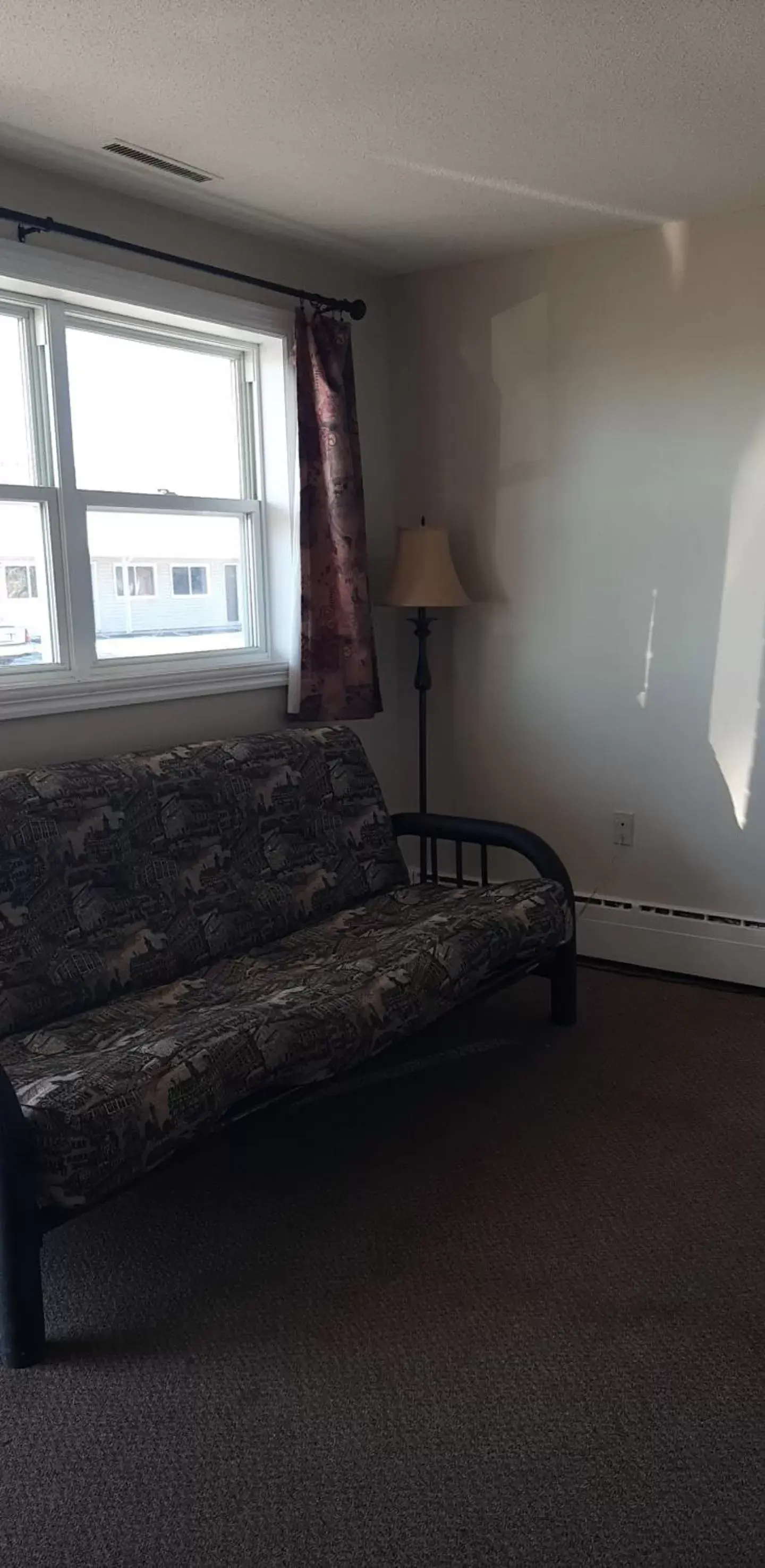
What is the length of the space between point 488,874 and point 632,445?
1.58 meters

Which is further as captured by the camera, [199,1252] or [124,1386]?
[199,1252]

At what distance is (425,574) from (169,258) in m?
1.24

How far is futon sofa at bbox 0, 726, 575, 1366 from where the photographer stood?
6.66ft

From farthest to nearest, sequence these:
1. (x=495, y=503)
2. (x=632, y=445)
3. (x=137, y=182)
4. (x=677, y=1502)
Result: (x=495, y=503), (x=632, y=445), (x=137, y=182), (x=677, y=1502)

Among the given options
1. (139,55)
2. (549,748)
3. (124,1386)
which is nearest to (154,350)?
(139,55)

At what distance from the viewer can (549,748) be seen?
4.10 meters

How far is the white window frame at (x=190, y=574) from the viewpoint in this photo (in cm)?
360

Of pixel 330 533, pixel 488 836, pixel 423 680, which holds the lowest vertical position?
pixel 488 836

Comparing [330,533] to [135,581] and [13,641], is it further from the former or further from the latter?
[13,641]

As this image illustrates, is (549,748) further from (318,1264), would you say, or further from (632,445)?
(318,1264)

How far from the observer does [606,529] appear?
3.85 meters

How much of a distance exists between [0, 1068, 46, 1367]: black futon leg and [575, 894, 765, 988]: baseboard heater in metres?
2.45

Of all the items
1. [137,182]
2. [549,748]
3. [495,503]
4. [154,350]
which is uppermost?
[137,182]

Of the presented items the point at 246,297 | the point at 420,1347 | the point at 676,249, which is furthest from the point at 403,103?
the point at 420,1347
